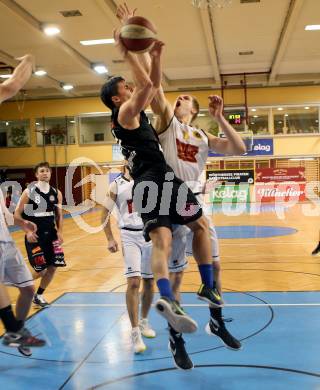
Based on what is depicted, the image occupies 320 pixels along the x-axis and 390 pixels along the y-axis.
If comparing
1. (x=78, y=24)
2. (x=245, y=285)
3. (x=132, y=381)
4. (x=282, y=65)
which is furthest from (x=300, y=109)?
(x=132, y=381)

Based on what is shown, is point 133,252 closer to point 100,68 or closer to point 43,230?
point 43,230

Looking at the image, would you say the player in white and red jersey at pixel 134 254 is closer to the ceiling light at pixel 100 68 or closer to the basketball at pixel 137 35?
the basketball at pixel 137 35

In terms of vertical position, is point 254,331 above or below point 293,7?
below

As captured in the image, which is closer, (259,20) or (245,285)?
(245,285)

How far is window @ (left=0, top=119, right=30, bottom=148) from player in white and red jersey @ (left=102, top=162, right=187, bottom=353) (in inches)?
808

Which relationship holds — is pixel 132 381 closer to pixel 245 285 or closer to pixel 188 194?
pixel 188 194

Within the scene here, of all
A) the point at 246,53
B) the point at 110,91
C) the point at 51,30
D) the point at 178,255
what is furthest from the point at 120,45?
the point at 246,53

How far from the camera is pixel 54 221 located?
6.67 metres

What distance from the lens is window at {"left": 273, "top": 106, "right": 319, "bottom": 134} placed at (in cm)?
2270

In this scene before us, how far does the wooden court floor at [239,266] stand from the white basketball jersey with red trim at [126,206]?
216cm

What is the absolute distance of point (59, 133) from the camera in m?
24.0

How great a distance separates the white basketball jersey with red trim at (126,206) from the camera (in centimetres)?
488

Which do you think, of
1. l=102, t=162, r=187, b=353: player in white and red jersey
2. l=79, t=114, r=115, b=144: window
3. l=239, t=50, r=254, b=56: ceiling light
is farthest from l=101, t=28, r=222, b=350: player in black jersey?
l=79, t=114, r=115, b=144: window

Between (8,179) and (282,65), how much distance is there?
14.6m
